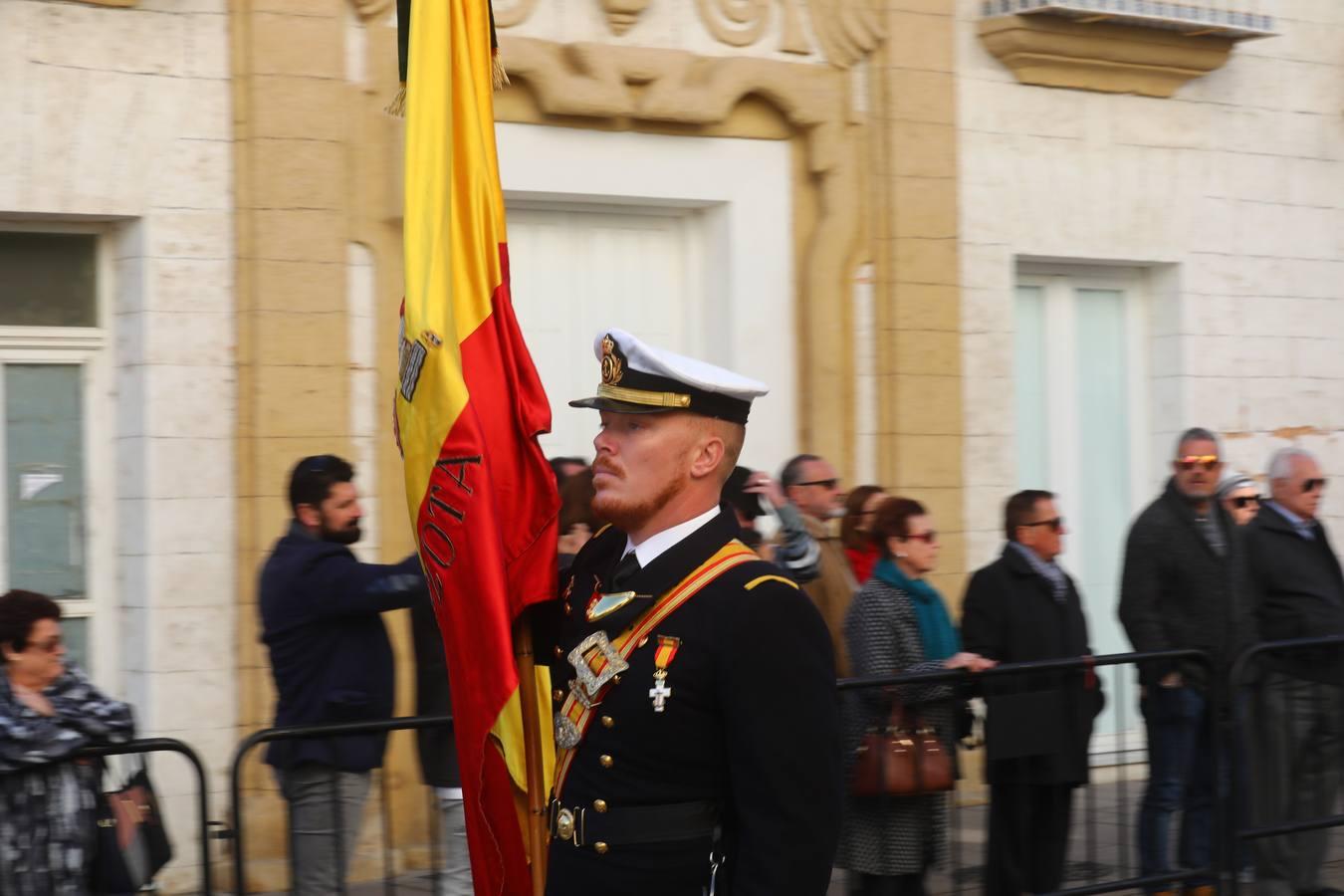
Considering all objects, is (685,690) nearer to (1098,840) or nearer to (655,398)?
(655,398)

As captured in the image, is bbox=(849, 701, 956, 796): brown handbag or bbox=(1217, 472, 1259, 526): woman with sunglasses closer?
bbox=(849, 701, 956, 796): brown handbag

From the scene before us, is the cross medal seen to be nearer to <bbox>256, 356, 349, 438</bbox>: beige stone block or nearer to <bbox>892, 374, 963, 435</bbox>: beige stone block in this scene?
<bbox>256, 356, 349, 438</bbox>: beige stone block

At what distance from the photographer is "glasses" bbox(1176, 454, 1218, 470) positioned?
812 centimetres

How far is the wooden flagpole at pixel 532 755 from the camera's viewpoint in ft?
11.7

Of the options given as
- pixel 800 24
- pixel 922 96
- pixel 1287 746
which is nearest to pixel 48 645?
pixel 1287 746

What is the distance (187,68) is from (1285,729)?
4.90 meters

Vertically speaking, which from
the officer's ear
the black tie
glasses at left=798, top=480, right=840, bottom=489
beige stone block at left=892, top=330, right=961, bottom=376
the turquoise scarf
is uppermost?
beige stone block at left=892, top=330, right=961, bottom=376

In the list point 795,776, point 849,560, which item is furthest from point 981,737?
point 795,776

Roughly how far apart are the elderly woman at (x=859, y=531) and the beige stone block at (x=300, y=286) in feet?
7.56

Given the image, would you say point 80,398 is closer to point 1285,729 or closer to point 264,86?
point 264,86

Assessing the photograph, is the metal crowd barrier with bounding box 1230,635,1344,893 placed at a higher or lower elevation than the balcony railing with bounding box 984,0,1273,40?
lower

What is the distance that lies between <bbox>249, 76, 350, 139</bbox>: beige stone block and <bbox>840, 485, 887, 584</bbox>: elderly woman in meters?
2.66

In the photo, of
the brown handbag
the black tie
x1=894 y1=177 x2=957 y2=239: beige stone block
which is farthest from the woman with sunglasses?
the black tie

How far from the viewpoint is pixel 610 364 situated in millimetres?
3506
